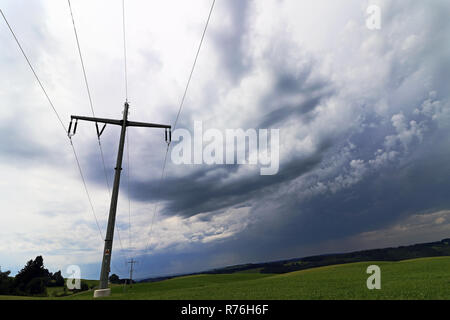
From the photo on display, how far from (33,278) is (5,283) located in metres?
24.3

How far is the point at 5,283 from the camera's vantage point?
10694 centimetres

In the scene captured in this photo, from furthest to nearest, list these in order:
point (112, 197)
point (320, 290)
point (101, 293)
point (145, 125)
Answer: point (145, 125), point (112, 197), point (101, 293), point (320, 290)

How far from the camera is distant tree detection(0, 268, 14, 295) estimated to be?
318 ft

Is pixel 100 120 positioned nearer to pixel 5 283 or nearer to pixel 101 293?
pixel 101 293

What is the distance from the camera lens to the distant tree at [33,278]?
120m

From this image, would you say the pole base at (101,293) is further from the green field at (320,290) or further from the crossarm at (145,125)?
the crossarm at (145,125)

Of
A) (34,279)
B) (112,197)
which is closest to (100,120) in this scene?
(112,197)

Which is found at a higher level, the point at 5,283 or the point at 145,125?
the point at 145,125

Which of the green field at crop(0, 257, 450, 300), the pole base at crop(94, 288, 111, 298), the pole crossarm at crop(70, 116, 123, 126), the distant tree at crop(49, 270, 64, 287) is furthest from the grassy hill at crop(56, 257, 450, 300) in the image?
the distant tree at crop(49, 270, 64, 287)

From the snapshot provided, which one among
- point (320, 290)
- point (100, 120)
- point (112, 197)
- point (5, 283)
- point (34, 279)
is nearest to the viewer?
point (320, 290)
